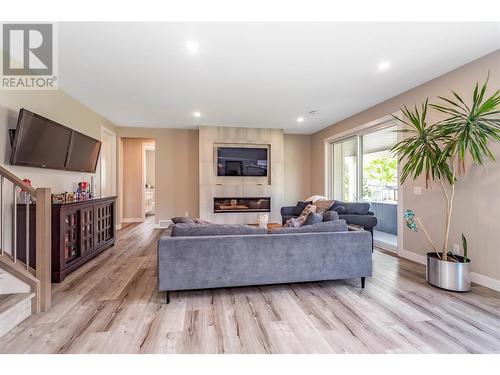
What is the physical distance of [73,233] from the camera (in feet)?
10.3

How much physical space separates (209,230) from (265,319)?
0.94 meters

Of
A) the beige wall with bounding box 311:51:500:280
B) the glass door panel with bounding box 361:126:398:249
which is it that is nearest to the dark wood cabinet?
the beige wall with bounding box 311:51:500:280

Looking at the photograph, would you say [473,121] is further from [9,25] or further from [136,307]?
[9,25]

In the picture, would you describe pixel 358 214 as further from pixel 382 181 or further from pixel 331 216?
pixel 331 216

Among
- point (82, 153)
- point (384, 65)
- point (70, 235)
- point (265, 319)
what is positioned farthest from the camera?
point (82, 153)

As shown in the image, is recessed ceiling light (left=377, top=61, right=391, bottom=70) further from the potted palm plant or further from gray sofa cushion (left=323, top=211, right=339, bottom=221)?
gray sofa cushion (left=323, top=211, right=339, bottom=221)

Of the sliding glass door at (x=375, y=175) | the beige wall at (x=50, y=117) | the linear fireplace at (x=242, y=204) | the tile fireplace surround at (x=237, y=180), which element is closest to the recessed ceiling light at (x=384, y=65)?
the sliding glass door at (x=375, y=175)

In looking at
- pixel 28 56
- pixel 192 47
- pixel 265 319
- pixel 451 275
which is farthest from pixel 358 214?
pixel 28 56

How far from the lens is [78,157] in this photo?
3.88 meters

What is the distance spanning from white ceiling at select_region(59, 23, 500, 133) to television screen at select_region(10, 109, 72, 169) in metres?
0.72

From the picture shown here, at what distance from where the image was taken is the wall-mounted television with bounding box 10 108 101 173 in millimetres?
2623

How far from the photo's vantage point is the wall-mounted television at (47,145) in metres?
2.62
